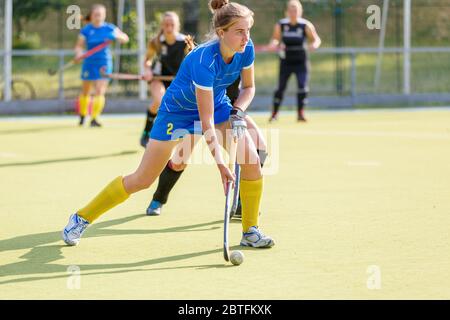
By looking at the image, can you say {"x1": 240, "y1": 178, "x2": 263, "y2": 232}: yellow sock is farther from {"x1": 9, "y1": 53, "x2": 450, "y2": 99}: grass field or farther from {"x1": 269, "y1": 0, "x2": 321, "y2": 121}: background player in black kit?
{"x1": 9, "y1": 53, "x2": 450, "y2": 99}: grass field

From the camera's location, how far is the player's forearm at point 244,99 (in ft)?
23.1

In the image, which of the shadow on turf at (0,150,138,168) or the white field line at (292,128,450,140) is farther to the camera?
the white field line at (292,128,450,140)

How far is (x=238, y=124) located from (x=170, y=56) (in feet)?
21.4

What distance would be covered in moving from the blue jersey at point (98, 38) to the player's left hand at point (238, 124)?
1158 centimetres

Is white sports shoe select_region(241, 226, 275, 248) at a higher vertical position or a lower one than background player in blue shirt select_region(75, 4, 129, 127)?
lower

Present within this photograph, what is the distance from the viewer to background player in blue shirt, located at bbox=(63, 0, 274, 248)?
657 centimetres

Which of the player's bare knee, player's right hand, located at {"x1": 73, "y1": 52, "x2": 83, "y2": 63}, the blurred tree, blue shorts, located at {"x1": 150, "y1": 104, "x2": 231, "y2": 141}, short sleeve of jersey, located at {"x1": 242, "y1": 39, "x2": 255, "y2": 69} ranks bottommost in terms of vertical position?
the player's bare knee

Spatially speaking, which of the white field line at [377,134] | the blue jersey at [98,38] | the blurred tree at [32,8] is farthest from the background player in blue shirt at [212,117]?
the blurred tree at [32,8]

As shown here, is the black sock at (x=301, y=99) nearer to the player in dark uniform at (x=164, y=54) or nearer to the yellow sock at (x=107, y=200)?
the player in dark uniform at (x=164, y=54)

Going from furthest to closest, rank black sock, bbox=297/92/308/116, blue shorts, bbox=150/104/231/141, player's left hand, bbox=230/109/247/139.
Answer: black sock, bbox=297/92/308/116 → blue shorts, bbox=150/104/231/141 → player's left hand, bbox=230/109/247/139

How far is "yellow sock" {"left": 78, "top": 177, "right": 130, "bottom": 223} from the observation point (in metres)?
7.19

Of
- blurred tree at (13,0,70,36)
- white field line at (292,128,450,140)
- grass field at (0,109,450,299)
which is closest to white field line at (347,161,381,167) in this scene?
grass field at (0,109,450,299)

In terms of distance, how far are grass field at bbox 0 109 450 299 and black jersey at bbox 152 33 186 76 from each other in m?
1.11

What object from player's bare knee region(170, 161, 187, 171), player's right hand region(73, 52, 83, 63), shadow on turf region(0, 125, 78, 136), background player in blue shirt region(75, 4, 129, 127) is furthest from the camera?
background player in blue shirt region(75, 4, 129, 127)
